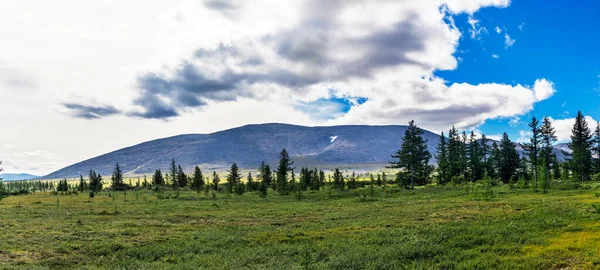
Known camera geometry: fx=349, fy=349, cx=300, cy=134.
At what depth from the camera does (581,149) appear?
253 ft

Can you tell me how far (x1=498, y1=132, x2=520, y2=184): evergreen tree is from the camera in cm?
9088

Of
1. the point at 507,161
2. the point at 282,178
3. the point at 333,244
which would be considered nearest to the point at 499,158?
the point at 507,161

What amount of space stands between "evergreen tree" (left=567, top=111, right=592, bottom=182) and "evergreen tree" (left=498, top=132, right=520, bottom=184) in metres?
12.1

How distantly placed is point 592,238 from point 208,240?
24.3m

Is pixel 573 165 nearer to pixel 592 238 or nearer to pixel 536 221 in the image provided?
pixel 536 221

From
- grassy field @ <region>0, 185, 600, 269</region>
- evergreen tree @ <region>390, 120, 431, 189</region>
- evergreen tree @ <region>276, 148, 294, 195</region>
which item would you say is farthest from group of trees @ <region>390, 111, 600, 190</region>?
grassy field @ <region>0, 185, 600, 269</region>

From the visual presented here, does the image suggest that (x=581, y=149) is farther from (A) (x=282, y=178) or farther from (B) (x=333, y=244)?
(B) (x=333, y=244)

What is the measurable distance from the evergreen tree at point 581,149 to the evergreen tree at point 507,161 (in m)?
12.1

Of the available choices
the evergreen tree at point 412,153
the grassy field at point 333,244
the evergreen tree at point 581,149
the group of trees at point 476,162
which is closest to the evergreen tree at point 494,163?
the group of trees at point 476,162

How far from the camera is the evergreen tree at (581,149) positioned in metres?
76.6

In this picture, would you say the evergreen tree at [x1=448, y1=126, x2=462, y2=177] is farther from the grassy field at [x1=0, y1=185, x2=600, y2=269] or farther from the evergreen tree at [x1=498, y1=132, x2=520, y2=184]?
the grassy field at [x1=0, y1=185, x2=600, y2=269]

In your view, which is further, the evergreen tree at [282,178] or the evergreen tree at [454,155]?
the evergreen tree at [454,155]

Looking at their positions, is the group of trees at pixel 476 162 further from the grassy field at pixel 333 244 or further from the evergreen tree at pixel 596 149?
the grassy field at pixel 333 244

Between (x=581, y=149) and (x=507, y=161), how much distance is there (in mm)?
16777
